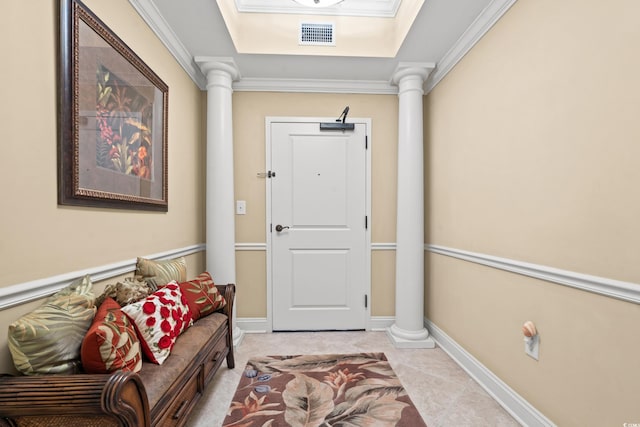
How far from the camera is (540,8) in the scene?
4.94ft

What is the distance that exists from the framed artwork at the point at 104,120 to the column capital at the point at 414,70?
1.92 meters

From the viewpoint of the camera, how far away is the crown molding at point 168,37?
1.78 meters

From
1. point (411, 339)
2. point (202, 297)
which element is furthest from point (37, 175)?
point (411, 339)

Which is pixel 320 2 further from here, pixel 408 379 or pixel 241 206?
pixel 408 379

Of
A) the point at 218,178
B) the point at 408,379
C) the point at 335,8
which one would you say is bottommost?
the point at 408,379

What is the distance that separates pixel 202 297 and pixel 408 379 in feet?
4.91

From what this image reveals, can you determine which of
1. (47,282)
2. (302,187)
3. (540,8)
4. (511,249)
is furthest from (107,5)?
(511,249)

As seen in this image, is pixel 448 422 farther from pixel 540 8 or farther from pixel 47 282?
pixel 540 8

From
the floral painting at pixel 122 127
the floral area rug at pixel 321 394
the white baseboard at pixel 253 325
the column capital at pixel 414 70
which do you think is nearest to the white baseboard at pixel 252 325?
the white baseboard at pixel 253 325

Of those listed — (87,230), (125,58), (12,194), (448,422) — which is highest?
(125,58)

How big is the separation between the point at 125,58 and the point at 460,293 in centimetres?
265

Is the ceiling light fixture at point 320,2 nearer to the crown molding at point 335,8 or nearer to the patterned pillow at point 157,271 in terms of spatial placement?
the crown molding at point 335,8

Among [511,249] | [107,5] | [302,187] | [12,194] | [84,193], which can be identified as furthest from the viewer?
[302,187]

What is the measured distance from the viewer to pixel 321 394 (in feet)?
6.12
